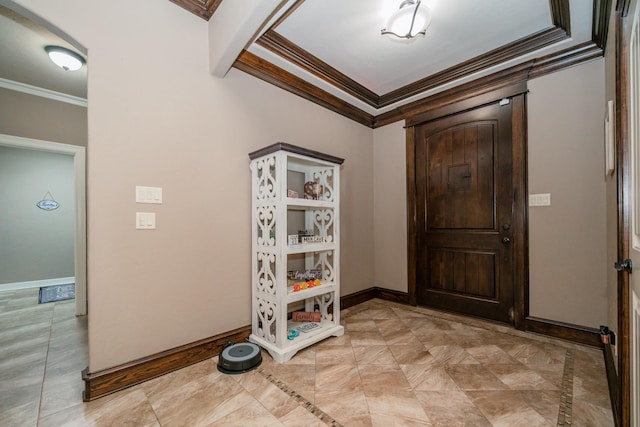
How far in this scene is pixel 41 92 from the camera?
117 inches

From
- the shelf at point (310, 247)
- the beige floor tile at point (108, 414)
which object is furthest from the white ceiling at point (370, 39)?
the beige floor tile at point (108, 414)

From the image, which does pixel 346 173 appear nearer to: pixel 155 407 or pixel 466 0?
pixel 466 0

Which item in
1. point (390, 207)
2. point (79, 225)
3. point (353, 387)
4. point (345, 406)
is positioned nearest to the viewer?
point (345, 406)

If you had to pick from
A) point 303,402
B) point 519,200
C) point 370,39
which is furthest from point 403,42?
point 303,402

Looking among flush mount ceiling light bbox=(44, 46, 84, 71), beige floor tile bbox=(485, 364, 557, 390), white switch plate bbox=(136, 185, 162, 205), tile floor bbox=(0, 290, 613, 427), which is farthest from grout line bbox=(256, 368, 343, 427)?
flush mount ceiling light bbox=(44, 46, 84, 71)

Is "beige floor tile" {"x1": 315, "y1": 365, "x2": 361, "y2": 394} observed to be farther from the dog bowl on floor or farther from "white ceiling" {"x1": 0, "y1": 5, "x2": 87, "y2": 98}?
"white ceiling" {"x1": 0, "y1": 5, "x2": 87, "y2": 98}

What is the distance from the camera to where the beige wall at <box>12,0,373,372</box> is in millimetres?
1658

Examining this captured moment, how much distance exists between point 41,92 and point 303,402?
4124 mm

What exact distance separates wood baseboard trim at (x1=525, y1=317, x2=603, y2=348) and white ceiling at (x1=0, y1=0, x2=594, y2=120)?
7.76 feet

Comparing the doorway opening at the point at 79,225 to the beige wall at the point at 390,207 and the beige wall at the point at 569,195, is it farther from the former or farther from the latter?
the beige wall at the point at 569,195

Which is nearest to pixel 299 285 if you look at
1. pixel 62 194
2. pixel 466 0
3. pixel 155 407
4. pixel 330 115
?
pixel 155 407

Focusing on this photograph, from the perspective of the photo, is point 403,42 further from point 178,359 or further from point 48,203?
point 48,203

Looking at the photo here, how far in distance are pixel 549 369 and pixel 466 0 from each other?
2692 millimetres

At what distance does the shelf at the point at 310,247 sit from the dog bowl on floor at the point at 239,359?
0.78m
